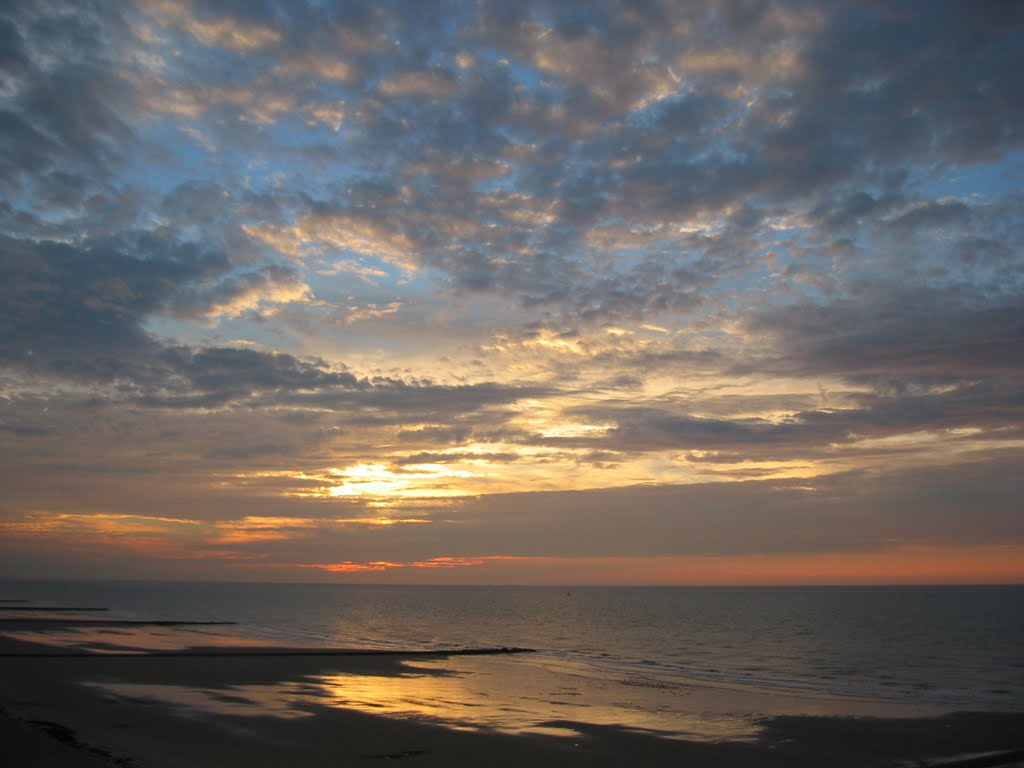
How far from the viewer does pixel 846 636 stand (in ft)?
271

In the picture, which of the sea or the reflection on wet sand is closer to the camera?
the reflection on wet sand

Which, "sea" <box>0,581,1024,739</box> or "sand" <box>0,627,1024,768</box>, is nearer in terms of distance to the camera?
"sand" <box>0,627,1024,768</box>

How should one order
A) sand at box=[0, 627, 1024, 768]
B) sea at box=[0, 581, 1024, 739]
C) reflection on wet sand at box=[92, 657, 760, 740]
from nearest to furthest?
sand at box=[0, 627, 1024, 768], reflection on wet sand at box=[92, 657, 760, 740], sea at box=[0, 581, 1024, 739]

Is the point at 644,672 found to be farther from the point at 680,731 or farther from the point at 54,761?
the point at 54,761

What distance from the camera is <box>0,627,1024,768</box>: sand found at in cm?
1822

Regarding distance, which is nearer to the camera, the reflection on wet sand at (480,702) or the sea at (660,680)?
the reflection on wet sand at (480,702)

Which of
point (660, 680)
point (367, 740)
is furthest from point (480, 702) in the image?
point (660, 680)

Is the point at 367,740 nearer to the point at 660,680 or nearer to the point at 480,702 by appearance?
the point at 480,702

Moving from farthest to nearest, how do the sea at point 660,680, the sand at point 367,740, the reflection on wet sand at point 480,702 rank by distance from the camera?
the sea at point 660,680 < the reflection on wet sand at point 480,702 < the sand at point 367,740

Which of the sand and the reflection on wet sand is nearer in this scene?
the sand

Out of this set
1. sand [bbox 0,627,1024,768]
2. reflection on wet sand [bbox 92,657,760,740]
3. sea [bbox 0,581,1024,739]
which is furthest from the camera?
sea [bbox 0,581,1024,739]

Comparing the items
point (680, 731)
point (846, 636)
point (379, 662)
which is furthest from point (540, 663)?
point (846, 636)

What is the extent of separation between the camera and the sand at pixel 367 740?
18219 millimetres

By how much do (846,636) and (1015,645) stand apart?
53.6 feet
